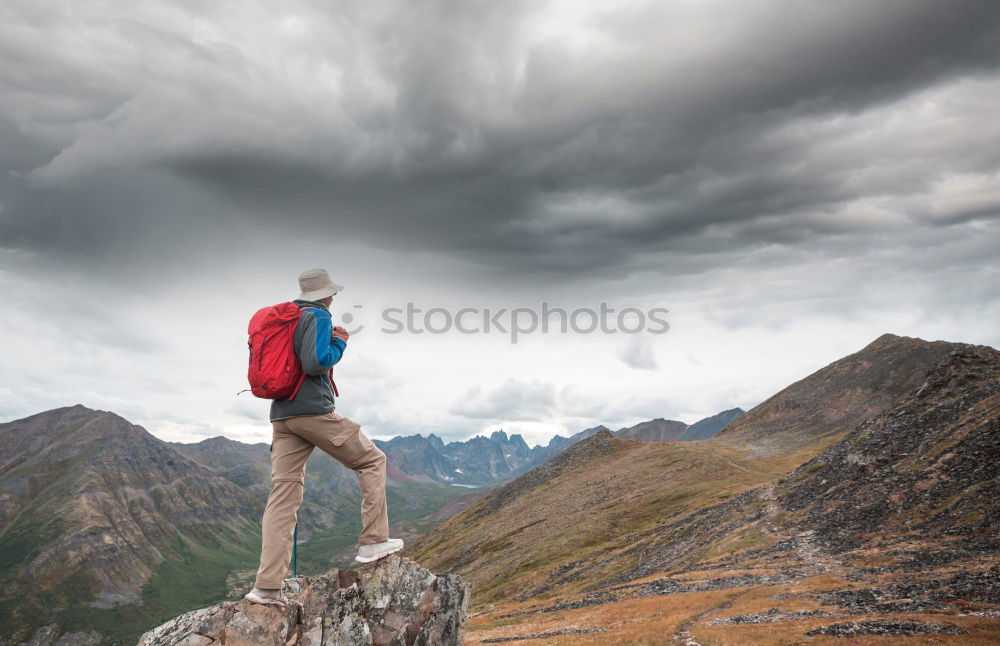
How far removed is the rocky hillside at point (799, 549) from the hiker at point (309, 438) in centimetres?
2666

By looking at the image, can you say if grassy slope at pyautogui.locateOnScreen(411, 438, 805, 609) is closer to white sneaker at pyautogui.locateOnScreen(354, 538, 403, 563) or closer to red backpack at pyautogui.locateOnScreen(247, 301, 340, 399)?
white sneaker at pyautogui.locateOnScreen(354, 538, 403, 563)

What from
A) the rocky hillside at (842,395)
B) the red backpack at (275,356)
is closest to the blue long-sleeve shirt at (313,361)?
the red backpack at (275,356)

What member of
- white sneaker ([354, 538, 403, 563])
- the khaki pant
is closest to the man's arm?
the khaki pant

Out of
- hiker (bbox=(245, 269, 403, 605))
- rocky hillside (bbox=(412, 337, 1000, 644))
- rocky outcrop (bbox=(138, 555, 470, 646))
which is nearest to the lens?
hiker (bbox=(245, 269, 403, 605))

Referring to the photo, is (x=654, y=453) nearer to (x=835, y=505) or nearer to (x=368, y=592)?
(x=835, y=505)

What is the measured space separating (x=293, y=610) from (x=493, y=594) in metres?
83.0

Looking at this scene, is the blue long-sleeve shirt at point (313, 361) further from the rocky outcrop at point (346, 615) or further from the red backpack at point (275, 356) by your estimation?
the rocky outcrop at point (346, 615)

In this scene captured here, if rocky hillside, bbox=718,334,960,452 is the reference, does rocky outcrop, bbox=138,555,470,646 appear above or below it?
below

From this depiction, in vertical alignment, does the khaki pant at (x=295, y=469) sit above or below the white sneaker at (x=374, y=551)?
above

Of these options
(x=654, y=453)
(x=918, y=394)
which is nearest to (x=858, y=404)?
(x=654, y=453)

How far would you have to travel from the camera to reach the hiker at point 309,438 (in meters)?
12.0

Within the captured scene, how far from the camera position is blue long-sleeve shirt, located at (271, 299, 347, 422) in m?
11.8

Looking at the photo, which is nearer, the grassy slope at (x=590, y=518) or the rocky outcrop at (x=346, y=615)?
the rocky outcrop at (x=346, y=615)

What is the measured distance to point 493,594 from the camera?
88.5 metres
